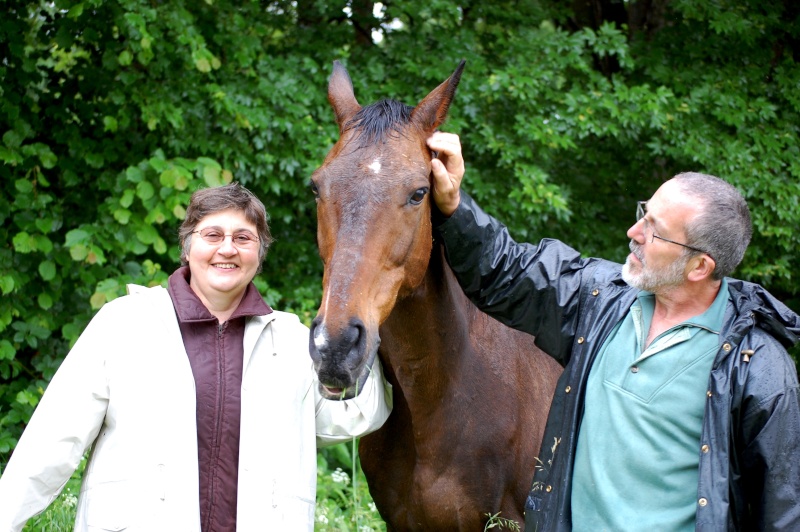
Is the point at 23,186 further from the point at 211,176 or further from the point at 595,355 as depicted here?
the point at 595,355

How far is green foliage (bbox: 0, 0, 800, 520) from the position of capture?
6055 mm

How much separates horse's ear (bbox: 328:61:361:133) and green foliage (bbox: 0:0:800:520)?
2271mm

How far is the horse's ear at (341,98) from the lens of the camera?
343 centimetres

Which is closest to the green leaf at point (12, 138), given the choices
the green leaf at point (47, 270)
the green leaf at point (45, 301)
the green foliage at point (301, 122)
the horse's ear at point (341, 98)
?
the green foliage at point (301, 122)

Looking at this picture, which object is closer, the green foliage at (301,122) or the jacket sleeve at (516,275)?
the jacket sleeve at (516,275)

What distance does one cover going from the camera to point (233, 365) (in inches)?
117

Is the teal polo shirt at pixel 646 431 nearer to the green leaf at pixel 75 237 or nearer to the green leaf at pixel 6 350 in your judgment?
the green leaf at pixel 75 237

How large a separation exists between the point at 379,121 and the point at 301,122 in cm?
370

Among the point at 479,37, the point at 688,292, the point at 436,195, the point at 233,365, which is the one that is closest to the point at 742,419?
the point at 688,292

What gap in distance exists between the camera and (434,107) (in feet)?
10.9

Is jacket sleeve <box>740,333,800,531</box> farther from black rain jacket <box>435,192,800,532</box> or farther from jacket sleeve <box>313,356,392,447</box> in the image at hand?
jacket sleeve <box>313,356,392,447</box>

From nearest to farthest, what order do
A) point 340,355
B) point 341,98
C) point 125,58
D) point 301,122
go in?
point 340,355 → point 341,98 → point 125,58 → point 301,122

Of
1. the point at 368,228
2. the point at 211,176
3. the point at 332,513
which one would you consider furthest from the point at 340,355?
the point at 211,176

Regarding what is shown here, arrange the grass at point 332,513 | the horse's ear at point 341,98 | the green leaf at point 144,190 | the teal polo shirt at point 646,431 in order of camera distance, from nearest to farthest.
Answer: the teal polo shirt at point 646,431 → the horse's ear at point 341,98 → the grass at point 332,513 → the green leaf at point 144,190
